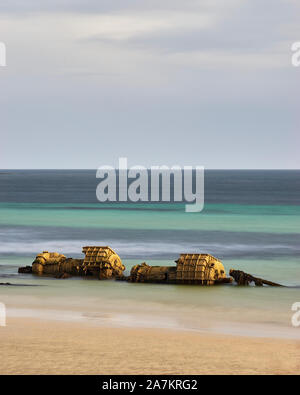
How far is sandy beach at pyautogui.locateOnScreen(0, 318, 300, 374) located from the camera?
14461 millimetres

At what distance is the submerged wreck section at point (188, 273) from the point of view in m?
23.0

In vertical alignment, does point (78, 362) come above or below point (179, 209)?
below

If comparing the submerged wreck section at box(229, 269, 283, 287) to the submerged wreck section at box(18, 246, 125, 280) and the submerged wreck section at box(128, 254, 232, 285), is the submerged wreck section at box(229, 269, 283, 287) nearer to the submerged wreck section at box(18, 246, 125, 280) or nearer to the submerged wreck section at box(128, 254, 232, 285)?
the submerged wreck section at box(128, 254, 232, 285)

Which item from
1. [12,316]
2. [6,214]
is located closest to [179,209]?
[6,214]

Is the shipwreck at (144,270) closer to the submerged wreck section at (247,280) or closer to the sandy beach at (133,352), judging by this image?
the submerged wreck section at (247,280)

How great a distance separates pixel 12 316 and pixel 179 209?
156 ft

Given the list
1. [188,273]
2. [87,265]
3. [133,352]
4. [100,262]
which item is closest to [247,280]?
[188,273]

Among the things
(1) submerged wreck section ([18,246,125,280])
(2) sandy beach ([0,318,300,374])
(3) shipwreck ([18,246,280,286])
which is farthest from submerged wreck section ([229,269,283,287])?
(2) sandy beach ([0,318,300,374])

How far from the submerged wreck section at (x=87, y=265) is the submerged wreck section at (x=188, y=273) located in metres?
1.15

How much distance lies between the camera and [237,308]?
20.4m

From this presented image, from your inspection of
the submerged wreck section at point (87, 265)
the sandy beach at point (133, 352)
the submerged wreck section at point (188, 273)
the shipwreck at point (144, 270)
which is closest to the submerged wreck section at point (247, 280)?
the shipwreck at point (144, 270)
